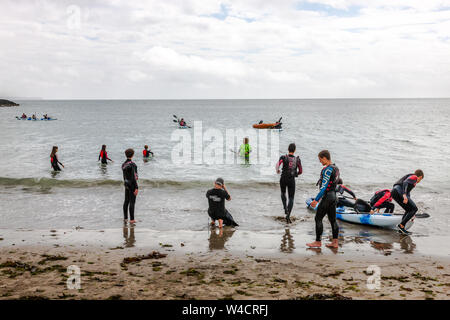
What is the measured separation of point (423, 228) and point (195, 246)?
6.69 metres

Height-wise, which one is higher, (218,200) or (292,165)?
(292,165)

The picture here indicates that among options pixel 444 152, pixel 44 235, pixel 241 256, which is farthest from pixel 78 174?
pixel 444 152

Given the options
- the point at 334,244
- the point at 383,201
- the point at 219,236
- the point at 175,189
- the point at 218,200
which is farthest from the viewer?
the point at 175,189

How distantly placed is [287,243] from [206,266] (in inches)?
102

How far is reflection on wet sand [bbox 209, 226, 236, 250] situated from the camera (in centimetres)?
831

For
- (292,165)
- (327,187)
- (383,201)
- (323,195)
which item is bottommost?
(383,201)

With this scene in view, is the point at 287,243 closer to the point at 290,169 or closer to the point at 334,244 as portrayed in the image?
the point at 334,244

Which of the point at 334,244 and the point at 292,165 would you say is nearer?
the point at 334,244

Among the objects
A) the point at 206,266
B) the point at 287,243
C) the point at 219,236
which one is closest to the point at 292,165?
the point at 287,243

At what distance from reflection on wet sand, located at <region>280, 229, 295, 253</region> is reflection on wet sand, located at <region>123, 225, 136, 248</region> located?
11.4 feet

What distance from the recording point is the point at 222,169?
22766mm

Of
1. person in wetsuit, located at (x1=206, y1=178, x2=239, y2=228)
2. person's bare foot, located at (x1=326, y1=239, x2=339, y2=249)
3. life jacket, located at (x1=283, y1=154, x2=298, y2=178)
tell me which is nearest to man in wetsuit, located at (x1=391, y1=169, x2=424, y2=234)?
person's bare foot, located at (x1=326, y1=239, x2=339, y2=249)

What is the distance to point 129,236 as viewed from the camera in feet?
29.9
